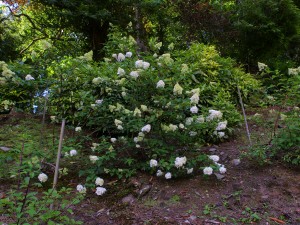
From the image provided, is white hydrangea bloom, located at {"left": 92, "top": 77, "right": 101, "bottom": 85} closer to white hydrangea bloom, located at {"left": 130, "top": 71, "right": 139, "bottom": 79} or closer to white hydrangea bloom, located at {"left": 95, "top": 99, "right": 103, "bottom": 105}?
white hydrangea bloom, located at {"left": 95, "top": 99, "right": 103, "bottom": 105}

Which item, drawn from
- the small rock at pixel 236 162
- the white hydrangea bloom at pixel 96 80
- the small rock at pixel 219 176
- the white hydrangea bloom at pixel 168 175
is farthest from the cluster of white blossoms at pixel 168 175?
the white hydrangea bloom at pixel 96 80

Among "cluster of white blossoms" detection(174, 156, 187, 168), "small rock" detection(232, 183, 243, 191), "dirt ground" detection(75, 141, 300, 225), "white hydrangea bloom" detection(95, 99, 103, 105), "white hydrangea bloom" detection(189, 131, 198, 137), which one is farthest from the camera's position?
"white hydrangea bloom" detection(95, 99, 103, 105)

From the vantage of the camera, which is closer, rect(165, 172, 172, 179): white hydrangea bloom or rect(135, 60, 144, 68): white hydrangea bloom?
rect(165, 172, 172, 179): white hydrangea bloom

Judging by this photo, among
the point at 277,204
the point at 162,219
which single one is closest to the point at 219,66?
the point at 277,204

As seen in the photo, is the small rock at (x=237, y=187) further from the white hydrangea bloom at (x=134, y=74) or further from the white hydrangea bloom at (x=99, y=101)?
the white hydrangea bloom at (x=99, y=101)

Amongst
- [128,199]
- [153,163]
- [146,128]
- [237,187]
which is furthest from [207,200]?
[146,128]

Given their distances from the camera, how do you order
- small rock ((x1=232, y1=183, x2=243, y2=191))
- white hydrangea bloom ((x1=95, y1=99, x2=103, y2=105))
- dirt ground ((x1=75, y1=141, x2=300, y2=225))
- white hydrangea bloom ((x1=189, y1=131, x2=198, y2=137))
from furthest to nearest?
white hydrangea bloom ((x1=95, y1=99, x2=103, y2=105)), white hydrangea bloom ((x1=189, y1=131, x2=198, y2=137)), small rock ((x1=232, y1=183, x2=243, y2=191)), dirt ground ((x1=75, y1=141, x2=300, y2=225))

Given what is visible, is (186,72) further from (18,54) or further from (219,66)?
(18,54)

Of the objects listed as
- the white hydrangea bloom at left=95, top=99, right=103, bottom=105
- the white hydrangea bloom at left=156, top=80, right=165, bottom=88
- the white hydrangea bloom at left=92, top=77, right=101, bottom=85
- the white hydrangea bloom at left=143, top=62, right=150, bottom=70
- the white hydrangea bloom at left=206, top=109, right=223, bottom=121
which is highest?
the white hydrangea bloom at left=143, top=62, right=150, bottom=70

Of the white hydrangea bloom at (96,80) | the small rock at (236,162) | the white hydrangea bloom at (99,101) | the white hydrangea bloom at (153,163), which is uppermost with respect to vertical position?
the white hydrangea bloom at (96,80)

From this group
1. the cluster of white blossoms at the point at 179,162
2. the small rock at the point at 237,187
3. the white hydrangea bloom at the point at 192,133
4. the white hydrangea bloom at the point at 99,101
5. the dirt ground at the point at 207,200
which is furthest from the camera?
the white hydrangea bloom at the point at 99,101

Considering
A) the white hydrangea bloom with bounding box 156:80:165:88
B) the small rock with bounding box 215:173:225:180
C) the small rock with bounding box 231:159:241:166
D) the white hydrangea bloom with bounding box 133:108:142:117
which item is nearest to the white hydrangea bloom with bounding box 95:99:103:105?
the white hydrangea bloom with bounding box 133:108:142:117

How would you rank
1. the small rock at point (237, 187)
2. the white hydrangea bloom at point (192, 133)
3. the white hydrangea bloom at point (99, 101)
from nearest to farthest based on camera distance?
the small rock at point (237, 187) < the white hydrangea bloom at point (192, 133) < the white hydrangea bloom at point (99, 101)

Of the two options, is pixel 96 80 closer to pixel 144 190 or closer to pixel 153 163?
pixel 153 163
